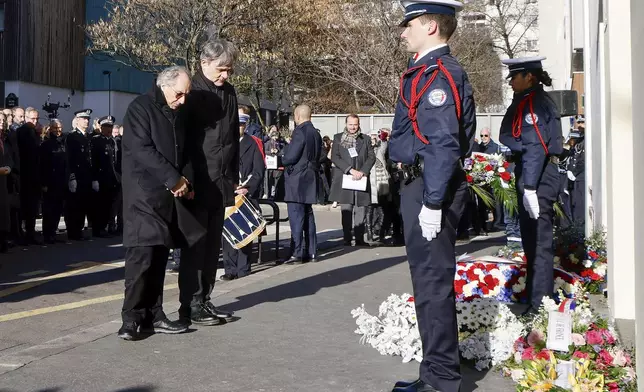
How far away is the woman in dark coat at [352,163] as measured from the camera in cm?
1501

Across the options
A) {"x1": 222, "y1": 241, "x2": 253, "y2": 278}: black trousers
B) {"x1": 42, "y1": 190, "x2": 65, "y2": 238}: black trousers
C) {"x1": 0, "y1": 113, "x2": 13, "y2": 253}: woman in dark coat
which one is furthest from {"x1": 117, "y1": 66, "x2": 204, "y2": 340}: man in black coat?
{"x1": 42, "y1": 190, "x2": 65, "y2": 238}: black trousers

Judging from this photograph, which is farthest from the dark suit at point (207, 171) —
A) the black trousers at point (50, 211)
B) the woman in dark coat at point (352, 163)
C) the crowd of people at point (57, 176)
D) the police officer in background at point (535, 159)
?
the black trousers at point (50, 211)

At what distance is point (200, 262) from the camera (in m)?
7.83

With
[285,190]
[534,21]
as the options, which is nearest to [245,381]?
[285,190]

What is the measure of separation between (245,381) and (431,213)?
162 cm

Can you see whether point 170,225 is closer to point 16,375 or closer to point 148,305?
point 148,305

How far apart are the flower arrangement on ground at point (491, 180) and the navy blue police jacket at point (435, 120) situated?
22.7 feet

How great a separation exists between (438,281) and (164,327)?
113 inches

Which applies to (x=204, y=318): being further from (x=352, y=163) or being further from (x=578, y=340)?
(x=352, y=163)

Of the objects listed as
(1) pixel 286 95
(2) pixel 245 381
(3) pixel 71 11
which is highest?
(3) pixel 71 11

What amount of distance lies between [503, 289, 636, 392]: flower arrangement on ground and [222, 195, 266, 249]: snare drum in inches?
192

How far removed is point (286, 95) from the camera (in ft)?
134

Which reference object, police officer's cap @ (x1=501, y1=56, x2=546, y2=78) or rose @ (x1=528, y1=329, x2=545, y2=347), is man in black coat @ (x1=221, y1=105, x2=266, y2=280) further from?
rose @ (x1=528, y1=329, x2=545, y2=347)

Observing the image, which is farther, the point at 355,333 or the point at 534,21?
the point at 534,21
